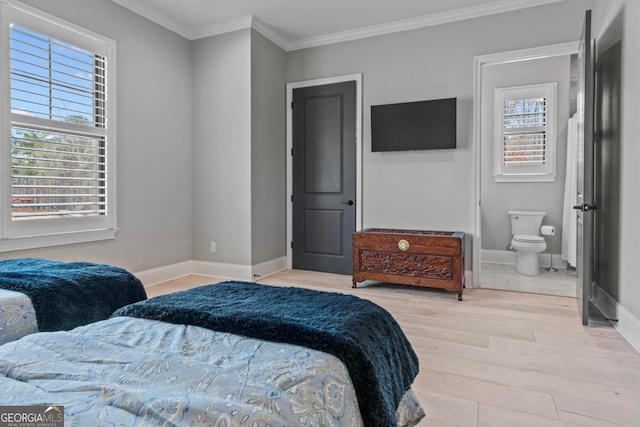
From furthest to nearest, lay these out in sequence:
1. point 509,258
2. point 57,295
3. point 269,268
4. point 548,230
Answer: point 509,258 < point 548,230 < point 269,268 < point 57,295

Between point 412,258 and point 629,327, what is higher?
point 412,258

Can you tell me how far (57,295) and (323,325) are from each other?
1.43m

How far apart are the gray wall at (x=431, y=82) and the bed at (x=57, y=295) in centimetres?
295

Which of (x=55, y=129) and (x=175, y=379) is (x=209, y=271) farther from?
(x=175, y=379)

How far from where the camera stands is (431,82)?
4.15 meters

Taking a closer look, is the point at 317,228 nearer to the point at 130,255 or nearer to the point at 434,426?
the point at 130,255

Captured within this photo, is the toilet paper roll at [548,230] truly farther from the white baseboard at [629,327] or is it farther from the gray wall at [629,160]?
the white baseboard at [629,327]

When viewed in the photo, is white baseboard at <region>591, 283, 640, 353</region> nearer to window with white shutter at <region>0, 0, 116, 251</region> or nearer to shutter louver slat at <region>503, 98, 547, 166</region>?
shutter louver slat at <region>503, 98, 547, 166</region>

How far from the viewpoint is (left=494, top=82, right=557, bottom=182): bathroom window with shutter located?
518 cm

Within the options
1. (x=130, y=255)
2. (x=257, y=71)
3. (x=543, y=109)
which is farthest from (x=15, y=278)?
(x=543, y=109)

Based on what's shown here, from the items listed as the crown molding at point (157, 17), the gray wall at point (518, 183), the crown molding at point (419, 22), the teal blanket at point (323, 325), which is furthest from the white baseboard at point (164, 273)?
the gray wall at point (518, 183)

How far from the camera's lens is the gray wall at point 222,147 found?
13.9ft

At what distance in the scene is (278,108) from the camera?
475 centimetres

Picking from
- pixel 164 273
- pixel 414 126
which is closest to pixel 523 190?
pixel 414 126
